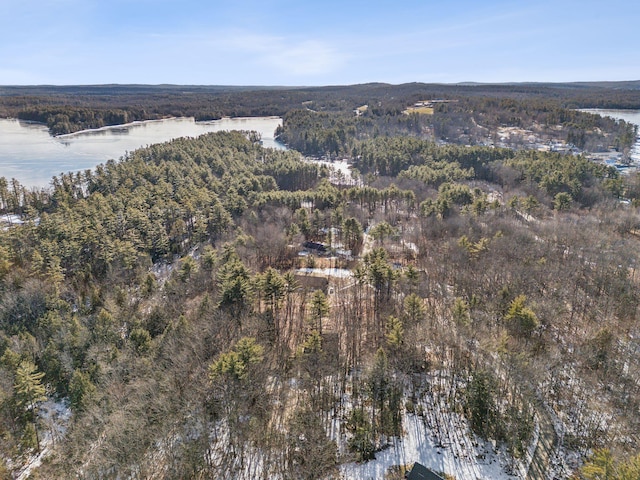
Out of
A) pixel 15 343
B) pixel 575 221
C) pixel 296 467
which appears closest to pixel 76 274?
pixel 15 343

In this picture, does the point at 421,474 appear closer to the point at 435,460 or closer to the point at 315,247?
the point at 435,460

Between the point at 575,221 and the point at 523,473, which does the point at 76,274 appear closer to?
the point at 523,473

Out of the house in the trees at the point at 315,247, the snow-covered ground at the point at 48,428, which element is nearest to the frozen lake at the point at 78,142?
the house in the trees at the point at 315,247

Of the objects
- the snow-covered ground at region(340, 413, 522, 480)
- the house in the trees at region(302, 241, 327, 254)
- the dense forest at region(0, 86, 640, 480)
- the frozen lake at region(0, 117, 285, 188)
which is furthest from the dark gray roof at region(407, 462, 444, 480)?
the frozen lake at region(0, 117, 285, 188)

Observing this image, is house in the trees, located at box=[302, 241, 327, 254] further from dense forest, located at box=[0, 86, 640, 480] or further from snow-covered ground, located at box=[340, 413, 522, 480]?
snow-covered ground, located at box=[340, 413, 522, 480]

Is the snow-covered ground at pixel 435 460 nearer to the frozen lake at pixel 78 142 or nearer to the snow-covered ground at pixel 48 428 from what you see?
the snow-covered ground at pixel 48 428

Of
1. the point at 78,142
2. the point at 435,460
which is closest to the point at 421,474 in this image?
the point at 435,460

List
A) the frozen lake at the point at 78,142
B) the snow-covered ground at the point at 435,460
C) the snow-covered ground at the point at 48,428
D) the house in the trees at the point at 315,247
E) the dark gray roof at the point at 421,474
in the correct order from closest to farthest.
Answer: the dark gray roof at the point at 421,474, the snow-covered ground at the point at 435,460, the snow-covered ground at the point at 48,428, the house in the trees at the point at 315,247, the frozen lake at the point at 78,142
